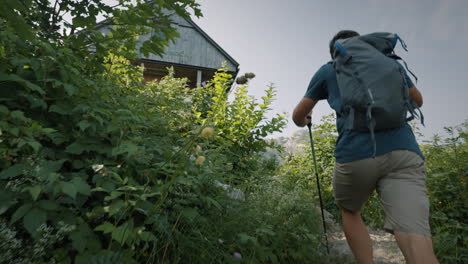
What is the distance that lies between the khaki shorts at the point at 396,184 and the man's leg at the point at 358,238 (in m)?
0.28

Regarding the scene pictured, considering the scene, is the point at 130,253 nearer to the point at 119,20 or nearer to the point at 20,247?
the point at 20,247

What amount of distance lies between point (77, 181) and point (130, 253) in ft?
1.40

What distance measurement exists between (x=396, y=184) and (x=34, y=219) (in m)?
1.82

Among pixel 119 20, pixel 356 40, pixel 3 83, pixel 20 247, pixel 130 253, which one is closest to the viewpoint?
pixel 20 247

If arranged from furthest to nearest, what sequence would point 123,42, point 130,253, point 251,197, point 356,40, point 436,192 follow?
1. point 436,192
2. point 251,197
3. point 123,42
4. point 356,40
5. point 130,253

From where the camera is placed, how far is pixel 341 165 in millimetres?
1601

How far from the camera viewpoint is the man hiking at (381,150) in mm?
1287

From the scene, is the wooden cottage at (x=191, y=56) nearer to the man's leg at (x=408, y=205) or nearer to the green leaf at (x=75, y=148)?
the green leaf at (x=75, y=148)

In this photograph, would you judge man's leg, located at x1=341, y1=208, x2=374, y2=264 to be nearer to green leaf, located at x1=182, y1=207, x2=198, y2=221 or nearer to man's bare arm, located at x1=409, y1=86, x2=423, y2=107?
man's bare arm, located at x1=409, y1=86, x2=423, y2=107

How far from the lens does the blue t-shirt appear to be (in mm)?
1420

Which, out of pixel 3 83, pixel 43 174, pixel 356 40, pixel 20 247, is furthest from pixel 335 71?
pixel 3 83

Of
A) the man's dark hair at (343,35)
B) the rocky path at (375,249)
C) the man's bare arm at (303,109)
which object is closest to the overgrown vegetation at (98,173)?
the rocky path at (375,249)

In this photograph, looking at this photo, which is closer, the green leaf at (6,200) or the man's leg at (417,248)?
the green leaf at (6,200)

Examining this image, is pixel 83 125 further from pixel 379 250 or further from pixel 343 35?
pixel 379 250
